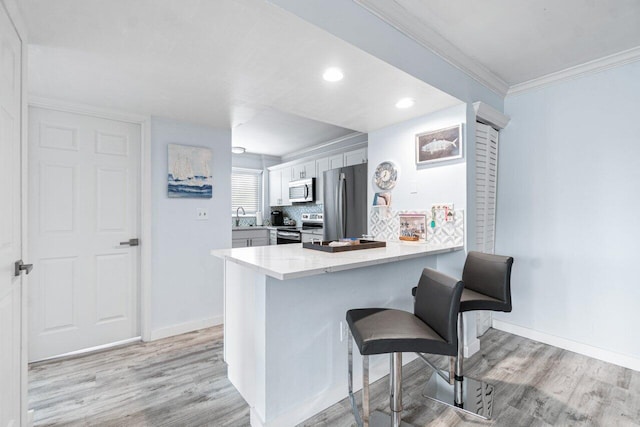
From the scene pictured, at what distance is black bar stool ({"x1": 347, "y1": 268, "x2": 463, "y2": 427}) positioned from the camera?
4.38 feet

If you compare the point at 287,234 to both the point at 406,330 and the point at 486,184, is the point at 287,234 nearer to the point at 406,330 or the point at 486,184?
the point at 486,184

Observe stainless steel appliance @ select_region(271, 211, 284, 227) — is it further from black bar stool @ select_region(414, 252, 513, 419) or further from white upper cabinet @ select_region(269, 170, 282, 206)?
black bar stool @ select_region(414, 252, 513, 419)

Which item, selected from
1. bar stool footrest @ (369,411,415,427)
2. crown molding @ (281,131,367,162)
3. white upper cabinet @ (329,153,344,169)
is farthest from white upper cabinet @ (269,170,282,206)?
Result: bar stool footrest @ (369,411,415,427)

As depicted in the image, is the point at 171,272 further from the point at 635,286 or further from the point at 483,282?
the point at 635,286

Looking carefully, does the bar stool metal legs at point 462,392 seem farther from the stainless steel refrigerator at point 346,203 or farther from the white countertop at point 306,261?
the stainless steel refrigerator at point 346,203

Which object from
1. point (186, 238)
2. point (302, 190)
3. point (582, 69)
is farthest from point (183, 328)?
point (582, 69)

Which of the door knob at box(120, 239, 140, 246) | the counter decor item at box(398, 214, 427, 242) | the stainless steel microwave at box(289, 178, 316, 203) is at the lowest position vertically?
the door knob at box(120, 239, 140, 246)

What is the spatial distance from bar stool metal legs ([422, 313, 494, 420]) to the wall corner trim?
169 cm

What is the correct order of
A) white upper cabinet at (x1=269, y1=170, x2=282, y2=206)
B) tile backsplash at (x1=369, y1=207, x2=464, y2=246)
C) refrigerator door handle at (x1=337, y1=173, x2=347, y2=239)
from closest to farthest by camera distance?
1. tile backsplash at (x1=369, y1=207, x2=464, y2=246)
2. refrigerator door handle at (x1=337, y1=173, x2=347, y2=239)
3. white upper cabinet at (x1=269, y1=170, x2=282, y2=206)

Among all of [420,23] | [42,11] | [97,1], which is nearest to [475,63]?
[420,23]

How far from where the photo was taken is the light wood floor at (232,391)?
174cm

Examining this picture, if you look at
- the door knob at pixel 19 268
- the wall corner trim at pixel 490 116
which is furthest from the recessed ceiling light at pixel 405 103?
the door knob at pixel 19 268

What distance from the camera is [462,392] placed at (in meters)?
1.95

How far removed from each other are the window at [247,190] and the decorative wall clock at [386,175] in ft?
11.8
